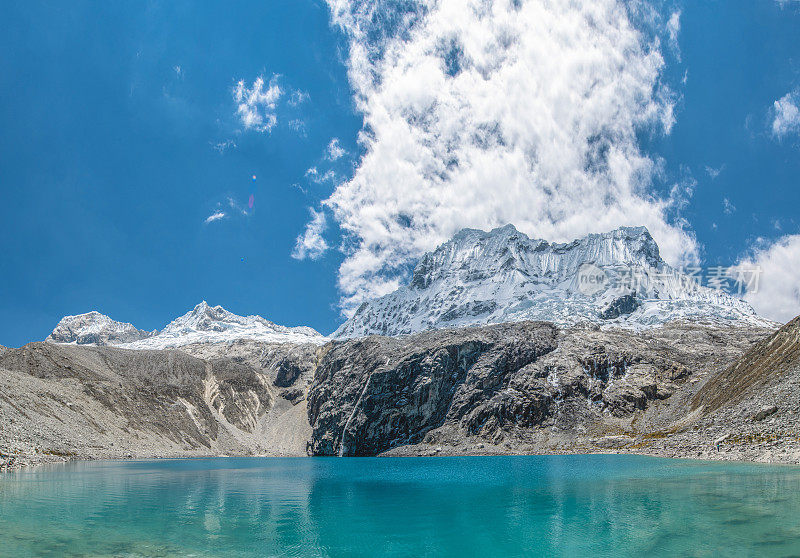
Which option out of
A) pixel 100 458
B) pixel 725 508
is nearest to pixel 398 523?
pixel 725 508

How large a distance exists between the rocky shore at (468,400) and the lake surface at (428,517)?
48.8m

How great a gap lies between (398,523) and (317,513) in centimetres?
971

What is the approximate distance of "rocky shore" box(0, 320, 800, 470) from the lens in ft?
375

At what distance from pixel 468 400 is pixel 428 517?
12768cm

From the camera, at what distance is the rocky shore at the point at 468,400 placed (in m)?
114

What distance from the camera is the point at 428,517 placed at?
41812 millimetres

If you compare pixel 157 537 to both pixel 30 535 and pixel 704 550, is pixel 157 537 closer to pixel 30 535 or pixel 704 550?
pixel 30 535

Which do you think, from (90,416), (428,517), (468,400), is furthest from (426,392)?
(428,517)

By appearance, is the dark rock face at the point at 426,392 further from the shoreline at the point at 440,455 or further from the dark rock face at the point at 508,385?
the shoreline at the point at 440,455

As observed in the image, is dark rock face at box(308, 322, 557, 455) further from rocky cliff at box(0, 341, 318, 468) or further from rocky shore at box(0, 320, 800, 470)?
rocky cliff at box(0, 341, 318, 468)

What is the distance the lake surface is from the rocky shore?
160 ft

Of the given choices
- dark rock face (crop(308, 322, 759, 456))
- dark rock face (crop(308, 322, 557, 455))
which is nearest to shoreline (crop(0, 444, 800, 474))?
dark rock face (crop(308, 322, 759, 456))

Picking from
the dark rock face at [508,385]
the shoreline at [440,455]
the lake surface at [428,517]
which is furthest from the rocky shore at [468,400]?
the lake surface at [428,517]

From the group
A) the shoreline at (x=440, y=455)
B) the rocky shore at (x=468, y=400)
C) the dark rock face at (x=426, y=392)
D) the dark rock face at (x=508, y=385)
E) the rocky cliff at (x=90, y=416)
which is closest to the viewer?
the shoreline at (x=440, y=455)
